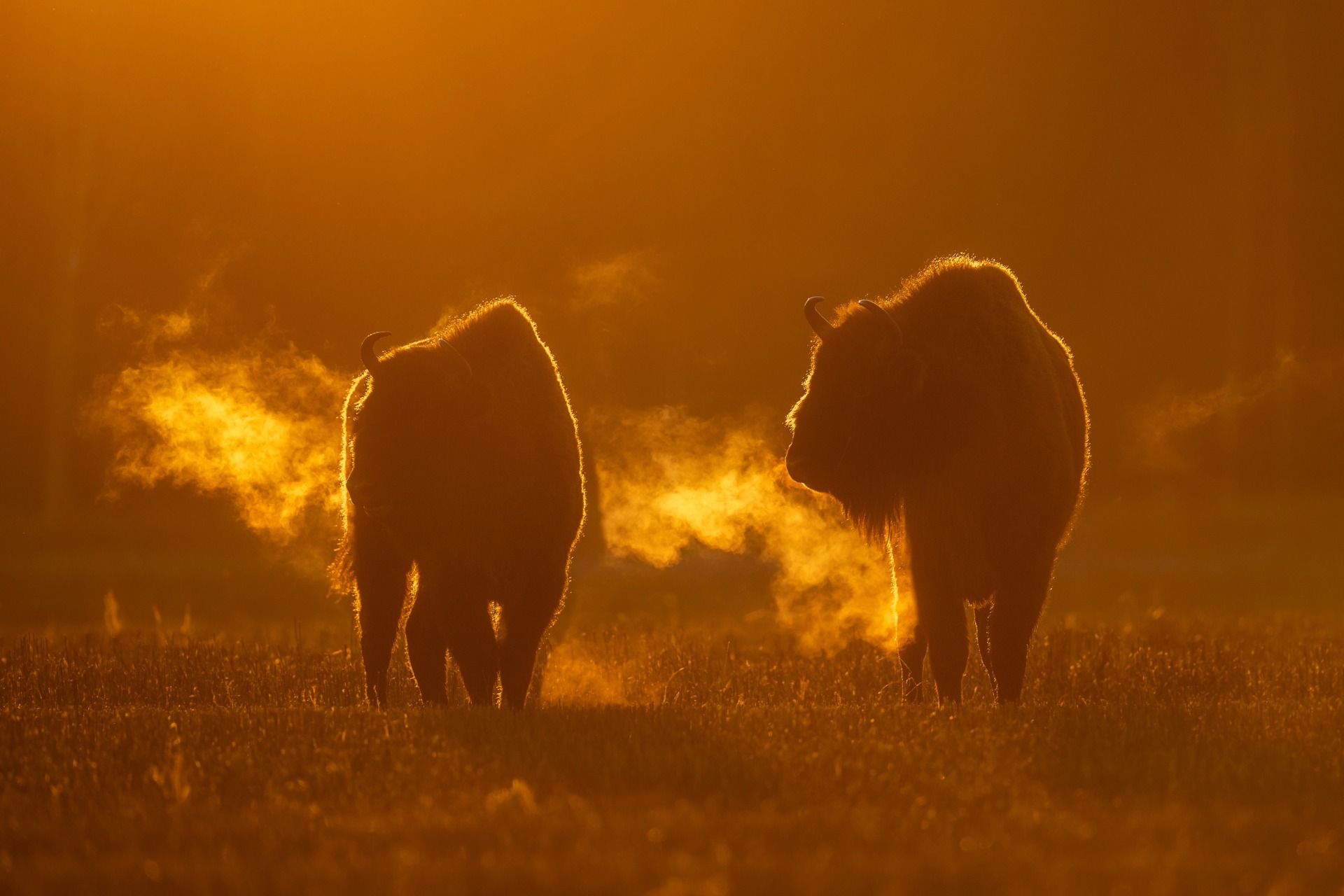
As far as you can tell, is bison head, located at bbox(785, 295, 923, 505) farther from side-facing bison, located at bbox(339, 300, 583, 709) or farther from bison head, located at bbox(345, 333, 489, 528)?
bison head, located at bbox(345, 333, 489, 528)

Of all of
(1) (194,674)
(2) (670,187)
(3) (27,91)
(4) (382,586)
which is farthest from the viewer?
(2) (670,187)

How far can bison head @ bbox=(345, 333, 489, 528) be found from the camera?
855 centimetres

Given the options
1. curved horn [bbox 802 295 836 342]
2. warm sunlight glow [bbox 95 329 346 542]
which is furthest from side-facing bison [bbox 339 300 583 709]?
warm sunlight glow [bbox 95 329 346 542]

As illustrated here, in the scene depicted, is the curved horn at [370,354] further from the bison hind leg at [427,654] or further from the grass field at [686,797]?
the grass field at [686,797]

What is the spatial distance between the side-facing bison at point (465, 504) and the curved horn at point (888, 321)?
6.40ft

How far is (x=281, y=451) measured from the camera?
41.3 feet

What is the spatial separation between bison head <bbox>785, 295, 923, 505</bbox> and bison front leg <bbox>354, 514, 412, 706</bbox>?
2460 millimetres

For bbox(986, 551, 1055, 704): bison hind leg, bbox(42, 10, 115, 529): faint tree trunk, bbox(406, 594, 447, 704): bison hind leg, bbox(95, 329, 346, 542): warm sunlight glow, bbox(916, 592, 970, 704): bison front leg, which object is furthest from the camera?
bbox(42, 10, 115, 529): faint tree trunk

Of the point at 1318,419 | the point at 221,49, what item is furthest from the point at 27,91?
the point at 1318,419

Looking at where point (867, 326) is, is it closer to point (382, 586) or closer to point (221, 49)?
point (382, 586)

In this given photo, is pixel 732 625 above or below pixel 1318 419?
below

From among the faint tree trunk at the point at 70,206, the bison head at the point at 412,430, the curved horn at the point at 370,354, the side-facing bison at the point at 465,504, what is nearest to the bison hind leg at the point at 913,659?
the side-facing bison at the point at 465,504

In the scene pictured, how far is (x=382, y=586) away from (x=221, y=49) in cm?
4694

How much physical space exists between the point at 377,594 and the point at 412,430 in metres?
1.36
